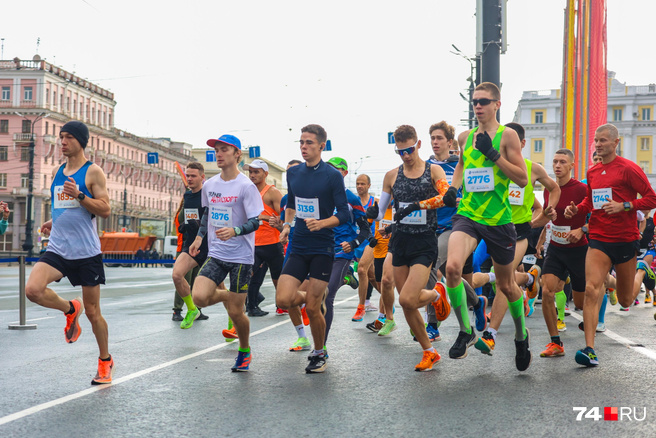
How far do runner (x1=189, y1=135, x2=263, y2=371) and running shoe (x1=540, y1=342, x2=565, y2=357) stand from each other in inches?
104

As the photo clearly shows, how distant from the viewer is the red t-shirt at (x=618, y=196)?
7.59m

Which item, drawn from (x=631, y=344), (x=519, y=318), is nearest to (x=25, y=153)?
(x=631, y=344)

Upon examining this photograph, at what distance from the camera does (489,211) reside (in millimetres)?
6719

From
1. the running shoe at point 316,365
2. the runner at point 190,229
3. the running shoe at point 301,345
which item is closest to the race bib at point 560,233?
the running shoe at point 301,345

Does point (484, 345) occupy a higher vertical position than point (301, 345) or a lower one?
higher

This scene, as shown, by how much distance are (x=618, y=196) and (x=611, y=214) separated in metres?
0.19

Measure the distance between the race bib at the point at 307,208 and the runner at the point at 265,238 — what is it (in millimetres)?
3996

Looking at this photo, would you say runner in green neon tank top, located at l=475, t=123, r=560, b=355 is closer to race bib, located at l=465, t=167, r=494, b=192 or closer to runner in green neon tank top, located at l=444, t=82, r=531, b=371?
runner in green neon tank top, located at l=444, t=82, r=531, b=371

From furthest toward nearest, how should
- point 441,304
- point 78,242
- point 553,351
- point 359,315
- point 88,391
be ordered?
point 359,315 → point 441,304 → point 553,351 → point 78,242 → point 88,391

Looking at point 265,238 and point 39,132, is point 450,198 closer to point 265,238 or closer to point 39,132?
point 265,238

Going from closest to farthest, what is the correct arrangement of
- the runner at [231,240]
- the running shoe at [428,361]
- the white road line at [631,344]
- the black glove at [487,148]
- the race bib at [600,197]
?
the black glove at [487,148] → the running shoe at [428,361] → the runner at [231,240] → the race bib at [600,197] → the white road line at [631,344]

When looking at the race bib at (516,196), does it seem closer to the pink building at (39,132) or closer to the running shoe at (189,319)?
the running shoe at (189,319)

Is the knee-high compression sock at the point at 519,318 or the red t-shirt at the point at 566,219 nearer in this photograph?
the knee-high compression sock at the point at 519,318

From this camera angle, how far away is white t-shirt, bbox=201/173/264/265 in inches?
288
